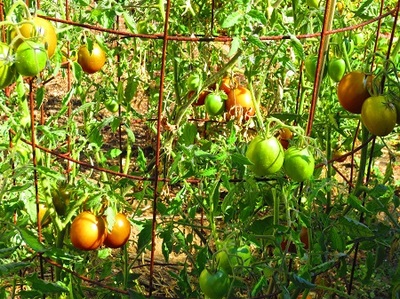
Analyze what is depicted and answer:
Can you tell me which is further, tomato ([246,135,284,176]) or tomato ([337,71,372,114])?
tomato ([337,71,372,114])

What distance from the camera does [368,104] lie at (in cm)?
Result: 151

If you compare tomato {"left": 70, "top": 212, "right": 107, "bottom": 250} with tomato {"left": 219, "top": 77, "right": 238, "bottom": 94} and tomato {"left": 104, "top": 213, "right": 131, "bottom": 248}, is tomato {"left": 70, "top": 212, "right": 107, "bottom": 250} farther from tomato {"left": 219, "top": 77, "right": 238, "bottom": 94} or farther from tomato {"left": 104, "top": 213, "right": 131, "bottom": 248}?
tomato {"left": 219, "top": 77, "right": 238, "bottom": 94}

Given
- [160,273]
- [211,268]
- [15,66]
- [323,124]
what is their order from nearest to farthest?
[15,66], [211,268], [323,124], [160,273]

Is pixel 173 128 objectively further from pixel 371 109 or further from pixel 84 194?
pixel 371 109

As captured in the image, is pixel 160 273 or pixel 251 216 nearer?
pixel 251 216

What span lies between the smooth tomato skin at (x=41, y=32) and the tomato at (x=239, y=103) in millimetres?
569

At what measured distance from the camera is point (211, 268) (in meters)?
1.45

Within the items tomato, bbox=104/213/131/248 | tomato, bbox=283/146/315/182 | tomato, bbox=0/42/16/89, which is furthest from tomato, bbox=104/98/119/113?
tomato, bbox=283/146/315/182

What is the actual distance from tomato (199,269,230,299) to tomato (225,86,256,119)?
505 mm

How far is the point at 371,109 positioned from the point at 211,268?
512 millimetres

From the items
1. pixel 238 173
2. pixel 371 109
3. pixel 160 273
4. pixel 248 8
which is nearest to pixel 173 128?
pixel 238 173

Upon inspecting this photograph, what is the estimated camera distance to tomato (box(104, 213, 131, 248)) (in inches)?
65.2

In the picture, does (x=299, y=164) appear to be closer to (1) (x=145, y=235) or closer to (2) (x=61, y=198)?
(1) (x=145, y=235)

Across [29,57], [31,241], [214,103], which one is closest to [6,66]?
[29,57]
